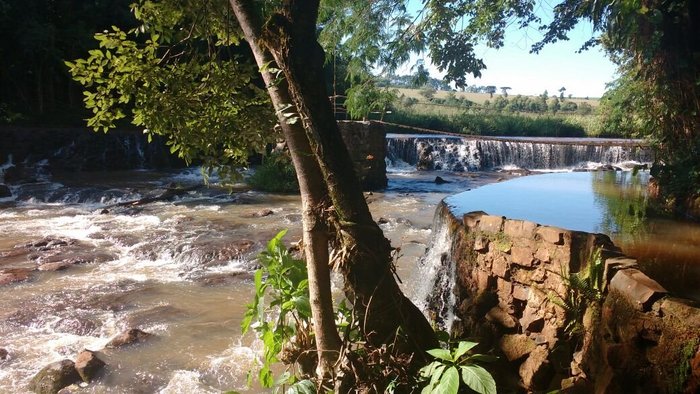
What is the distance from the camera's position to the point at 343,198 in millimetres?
2574

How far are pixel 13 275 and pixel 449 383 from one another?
7.81m

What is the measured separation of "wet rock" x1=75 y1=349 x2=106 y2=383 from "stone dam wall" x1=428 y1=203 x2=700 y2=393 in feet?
11.5

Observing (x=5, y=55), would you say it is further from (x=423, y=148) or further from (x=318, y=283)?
(x=318, y=283)

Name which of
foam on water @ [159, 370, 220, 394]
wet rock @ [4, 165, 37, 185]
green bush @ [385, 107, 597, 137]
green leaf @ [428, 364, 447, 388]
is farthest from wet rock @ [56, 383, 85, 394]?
green bush @ [385, 107, 597, 137]

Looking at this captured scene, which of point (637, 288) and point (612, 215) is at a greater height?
point (637, 288)

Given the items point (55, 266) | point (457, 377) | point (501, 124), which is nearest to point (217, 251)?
point (55, 266)

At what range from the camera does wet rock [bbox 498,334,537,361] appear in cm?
330

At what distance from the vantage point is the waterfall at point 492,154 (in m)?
18.8

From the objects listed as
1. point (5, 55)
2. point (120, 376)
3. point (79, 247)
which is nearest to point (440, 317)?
point (120, 376)

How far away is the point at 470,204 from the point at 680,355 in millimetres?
3446

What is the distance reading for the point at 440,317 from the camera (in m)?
4.58

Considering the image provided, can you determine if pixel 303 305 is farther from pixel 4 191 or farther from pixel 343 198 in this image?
pixel 4 191

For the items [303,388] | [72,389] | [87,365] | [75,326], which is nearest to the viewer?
[303,388]

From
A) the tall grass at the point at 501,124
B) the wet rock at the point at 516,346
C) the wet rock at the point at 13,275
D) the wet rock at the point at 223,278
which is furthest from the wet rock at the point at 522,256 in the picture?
the tall grass at the point at 501,124
